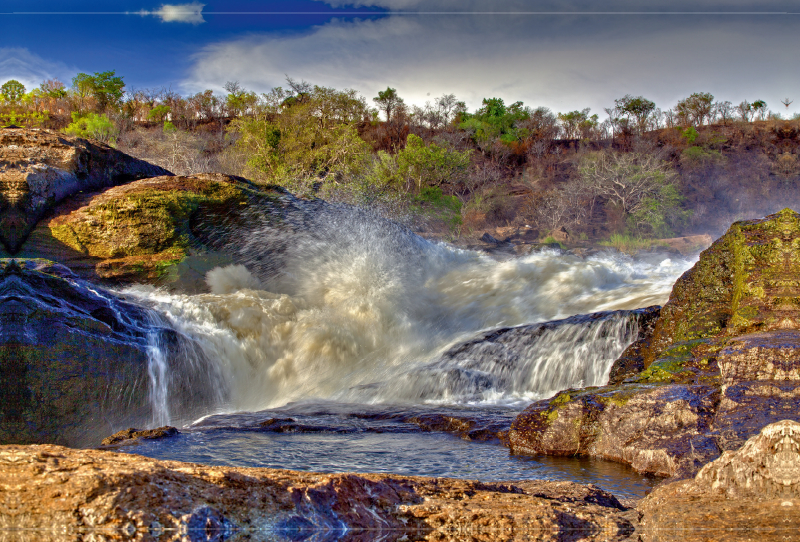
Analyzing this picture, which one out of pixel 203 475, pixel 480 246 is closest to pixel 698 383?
pixel 203 475

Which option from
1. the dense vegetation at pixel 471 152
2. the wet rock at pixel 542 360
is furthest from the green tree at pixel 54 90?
the wet rock at pixel 542 360

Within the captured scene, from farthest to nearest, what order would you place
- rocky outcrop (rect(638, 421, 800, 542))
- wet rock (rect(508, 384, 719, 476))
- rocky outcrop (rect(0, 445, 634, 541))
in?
wet rock (rect(508, 384, 719, 476)) < rocky outcrop (rect(638, 421, 800, 542)) < rocky outcrop (rect(0, 445, 634, 541))

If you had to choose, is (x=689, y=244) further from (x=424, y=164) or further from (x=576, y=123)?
(x=576, y=123)

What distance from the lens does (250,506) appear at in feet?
6.04

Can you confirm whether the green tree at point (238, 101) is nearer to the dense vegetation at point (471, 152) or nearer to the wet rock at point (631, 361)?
the dense vegetation at point (471, 152)

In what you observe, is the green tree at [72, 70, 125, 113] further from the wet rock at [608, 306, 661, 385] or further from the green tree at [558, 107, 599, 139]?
the wet rock at [608, 306, 661, 385]

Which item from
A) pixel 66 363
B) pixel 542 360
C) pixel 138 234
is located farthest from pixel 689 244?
pixel 66 363

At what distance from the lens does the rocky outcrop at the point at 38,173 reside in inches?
401

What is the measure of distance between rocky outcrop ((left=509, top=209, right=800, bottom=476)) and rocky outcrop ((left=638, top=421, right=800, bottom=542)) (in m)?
1.57

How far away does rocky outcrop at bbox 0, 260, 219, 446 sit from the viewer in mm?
5258

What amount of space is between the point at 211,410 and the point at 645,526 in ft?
21.3

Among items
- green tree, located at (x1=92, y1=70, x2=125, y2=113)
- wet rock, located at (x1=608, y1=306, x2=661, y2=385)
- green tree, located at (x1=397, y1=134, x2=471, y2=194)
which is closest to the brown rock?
green tree, located at (x1=397, y1=134, x2=471, y2=194)

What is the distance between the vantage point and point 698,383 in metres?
4.66

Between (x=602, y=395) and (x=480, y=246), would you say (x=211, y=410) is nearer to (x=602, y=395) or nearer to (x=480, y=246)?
(x=602, y=395)
